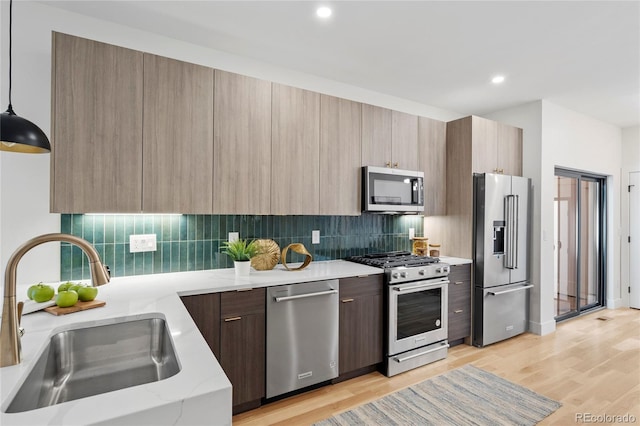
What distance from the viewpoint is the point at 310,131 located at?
9.49ft

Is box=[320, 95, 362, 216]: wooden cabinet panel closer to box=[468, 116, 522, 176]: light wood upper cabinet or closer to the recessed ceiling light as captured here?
the recessed ceiling light

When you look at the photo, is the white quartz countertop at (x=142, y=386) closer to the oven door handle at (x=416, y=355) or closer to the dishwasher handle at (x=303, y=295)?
the dishwasher handle at (x=303, y=295)

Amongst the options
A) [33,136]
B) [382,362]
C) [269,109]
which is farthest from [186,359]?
[382,362]

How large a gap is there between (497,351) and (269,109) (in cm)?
324

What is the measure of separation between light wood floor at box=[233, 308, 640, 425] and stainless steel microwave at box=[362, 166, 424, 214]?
1.49 meters

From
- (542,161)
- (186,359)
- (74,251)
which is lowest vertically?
(186,359)

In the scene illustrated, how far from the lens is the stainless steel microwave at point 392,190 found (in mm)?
3166

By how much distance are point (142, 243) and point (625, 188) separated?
6.46 metres

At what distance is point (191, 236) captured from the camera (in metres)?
2.71

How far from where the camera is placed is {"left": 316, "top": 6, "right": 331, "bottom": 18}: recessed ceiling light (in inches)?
87.8

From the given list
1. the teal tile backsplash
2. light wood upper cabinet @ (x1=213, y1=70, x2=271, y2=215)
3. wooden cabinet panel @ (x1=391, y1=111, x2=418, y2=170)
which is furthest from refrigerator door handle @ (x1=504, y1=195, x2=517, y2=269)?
light wood upper cabinet @ (x1=213, y1=70, x2=271, y2=215)

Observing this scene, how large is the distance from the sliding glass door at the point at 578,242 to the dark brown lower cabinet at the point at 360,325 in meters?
2.88

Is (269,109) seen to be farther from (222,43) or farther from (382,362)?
(382,362)

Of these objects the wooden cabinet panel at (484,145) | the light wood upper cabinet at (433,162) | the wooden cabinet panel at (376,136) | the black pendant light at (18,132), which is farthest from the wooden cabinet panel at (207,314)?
the wooden cabinet panel at (484,145)
